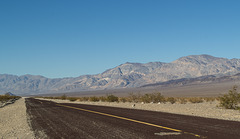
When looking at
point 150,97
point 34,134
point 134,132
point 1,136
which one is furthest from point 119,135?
point 150,97

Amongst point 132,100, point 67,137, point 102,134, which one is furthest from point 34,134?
point 132,100

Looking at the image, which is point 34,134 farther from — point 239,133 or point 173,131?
point 239,133

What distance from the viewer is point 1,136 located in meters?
9.12

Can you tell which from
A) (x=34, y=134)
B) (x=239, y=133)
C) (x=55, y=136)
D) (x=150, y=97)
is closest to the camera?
(x=239, y=133)

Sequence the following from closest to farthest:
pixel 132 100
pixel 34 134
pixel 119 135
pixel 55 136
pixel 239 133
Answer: pixel 239 133 < pixel 119 135 < pixel 55 136 < pixel 34 134 < pixel 132 100

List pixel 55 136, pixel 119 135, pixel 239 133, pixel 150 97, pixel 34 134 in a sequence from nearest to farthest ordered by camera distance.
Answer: pixel 239 133
pixel 119 135
pixel 55 136
pixel 34 134
pixel 150 97

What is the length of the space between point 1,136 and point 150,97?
80.2ft

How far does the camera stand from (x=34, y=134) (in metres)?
8.66

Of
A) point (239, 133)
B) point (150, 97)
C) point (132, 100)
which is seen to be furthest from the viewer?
point (132, 100)

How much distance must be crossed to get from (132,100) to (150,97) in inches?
181

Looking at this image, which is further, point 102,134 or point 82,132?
point 82,132

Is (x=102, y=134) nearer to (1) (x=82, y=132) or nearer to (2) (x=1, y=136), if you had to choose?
(1) (x=82, y=132)

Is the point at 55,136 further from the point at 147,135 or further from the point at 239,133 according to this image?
the point at 239,133

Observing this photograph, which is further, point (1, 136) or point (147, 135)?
point (1, 136)
